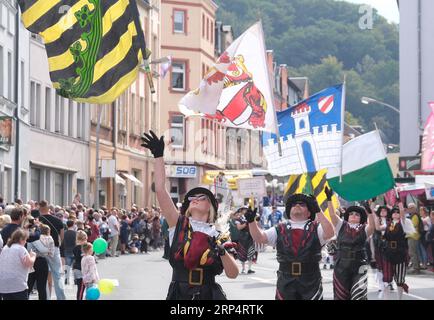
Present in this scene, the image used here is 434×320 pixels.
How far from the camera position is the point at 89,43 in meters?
13.4

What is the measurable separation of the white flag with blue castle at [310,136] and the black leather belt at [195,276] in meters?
8.83

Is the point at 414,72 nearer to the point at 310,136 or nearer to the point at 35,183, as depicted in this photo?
the point at 35,183

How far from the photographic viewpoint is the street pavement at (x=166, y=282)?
24875 mm

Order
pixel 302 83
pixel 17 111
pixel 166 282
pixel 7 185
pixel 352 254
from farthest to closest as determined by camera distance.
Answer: pixel 302 83, pixel 17 111, pixel 7 185, pixel 166 282, pixel 352 254

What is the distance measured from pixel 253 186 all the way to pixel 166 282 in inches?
272

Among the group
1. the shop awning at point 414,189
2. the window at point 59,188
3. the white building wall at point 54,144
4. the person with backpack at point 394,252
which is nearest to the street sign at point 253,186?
the shop awning at point 414,189

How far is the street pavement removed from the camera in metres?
24.9

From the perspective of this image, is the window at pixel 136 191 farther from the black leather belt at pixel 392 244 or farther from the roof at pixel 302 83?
the roof at pixel 302 83

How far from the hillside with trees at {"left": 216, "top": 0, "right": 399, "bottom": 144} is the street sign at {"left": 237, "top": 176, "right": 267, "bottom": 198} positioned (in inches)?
4515

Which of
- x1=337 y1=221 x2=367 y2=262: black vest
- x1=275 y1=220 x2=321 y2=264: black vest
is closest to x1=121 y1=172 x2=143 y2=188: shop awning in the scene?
x1=337 y1=221 x2=367 y2=262: black vest

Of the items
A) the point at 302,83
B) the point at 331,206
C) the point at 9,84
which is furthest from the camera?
the point at 302,83

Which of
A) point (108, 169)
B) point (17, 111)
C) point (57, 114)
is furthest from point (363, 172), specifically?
point (57, 114)

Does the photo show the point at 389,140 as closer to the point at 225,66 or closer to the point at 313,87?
the point at 313,87
